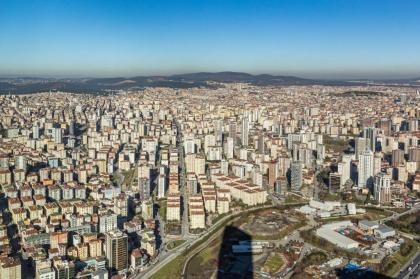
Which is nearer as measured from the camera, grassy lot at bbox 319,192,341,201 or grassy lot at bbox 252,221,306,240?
grassy lot at bbox 252,221,306,240

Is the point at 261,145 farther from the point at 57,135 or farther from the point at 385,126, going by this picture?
the point at 57,135

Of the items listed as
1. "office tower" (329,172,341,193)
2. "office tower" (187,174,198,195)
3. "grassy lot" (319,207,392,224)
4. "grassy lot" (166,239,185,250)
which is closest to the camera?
"grassy lot" (166,239,185,250)

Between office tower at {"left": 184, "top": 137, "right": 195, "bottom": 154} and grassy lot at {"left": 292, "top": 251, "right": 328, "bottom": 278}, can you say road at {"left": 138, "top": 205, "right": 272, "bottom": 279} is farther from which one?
office tower at {"left": 184, "top": 137, "right": 195, "bottom": 154}

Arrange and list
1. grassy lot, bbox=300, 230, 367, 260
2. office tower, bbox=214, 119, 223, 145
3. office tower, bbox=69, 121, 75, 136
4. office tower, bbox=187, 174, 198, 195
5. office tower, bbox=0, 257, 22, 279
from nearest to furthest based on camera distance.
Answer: office tower, bbox=0, 257, 22, 279 → grassy lot, bbox=300, 230, 367, 260 → office tower, bbox=187, 174, 198, 195 → office tower, bbox=214, 119, 223, 145 → office tower, bbox=69, 121, 75, 136

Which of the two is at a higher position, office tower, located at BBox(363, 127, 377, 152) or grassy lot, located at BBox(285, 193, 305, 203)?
office tower, located at BBox(363, 127, 377, 152)

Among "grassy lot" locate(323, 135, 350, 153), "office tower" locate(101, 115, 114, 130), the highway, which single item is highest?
"office tower" locate(101, 115, 114, 130)

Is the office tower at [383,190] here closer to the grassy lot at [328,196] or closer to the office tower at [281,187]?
the grassy lot at [328,196]

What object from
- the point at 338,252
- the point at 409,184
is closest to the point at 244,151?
the point at 409,184

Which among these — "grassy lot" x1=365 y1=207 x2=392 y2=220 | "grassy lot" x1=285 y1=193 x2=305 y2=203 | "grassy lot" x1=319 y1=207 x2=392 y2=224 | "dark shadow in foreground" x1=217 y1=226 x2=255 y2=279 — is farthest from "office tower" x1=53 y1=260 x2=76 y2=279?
"grassy lot" x1=365 y1=207 x2=392 y2=220
